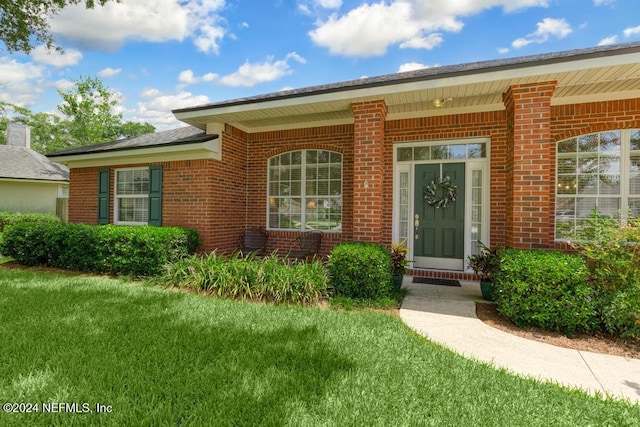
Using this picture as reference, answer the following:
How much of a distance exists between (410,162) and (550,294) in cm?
357

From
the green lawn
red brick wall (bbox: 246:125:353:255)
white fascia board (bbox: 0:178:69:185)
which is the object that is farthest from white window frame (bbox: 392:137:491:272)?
white fascia board (bbox: 0:178:69:185)

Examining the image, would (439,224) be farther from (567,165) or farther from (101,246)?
(101,246)

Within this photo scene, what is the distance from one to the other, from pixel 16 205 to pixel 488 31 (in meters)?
19.8

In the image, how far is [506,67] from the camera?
4.11 metres

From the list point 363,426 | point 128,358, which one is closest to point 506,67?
point 363,426

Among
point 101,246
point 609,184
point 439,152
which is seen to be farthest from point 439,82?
point 101,246

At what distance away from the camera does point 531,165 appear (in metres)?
4.21

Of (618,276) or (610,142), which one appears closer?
(618,276)

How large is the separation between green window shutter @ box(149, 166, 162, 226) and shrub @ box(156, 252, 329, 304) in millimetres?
2212

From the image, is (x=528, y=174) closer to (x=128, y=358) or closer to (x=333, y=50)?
(x=128, y=358)

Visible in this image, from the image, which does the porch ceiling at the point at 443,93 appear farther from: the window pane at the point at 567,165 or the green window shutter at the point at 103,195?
the green window shutter at the point at 103,195

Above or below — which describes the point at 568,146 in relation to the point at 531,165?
above

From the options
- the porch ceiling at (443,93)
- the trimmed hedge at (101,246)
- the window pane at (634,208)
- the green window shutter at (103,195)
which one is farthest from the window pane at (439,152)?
the green window shutter at (103,195)

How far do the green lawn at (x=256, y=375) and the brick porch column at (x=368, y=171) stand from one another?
1771 mm
